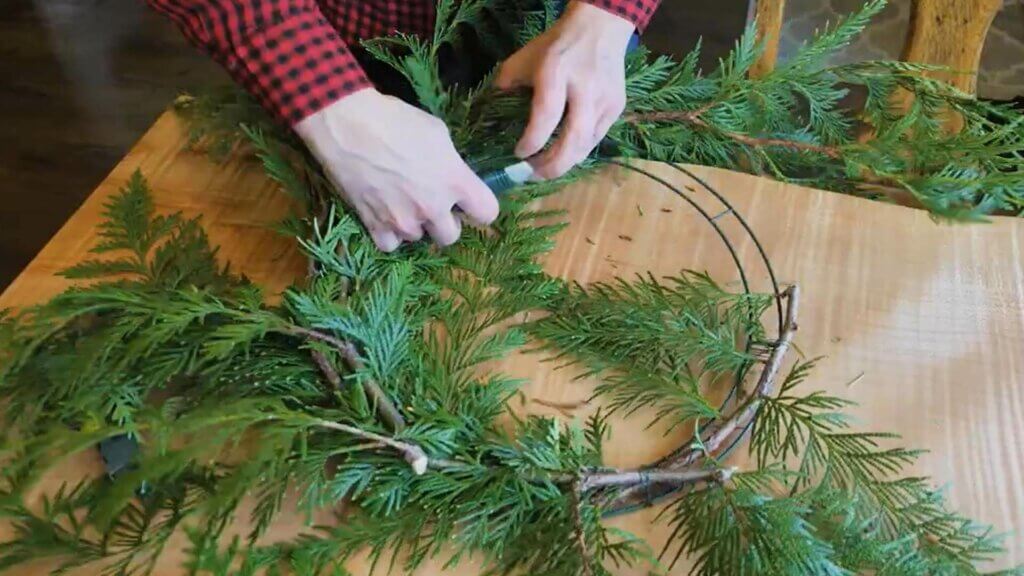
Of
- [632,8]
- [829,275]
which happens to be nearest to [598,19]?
[632,8]

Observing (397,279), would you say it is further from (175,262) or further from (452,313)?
(175,262)

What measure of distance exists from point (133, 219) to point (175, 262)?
6 cm

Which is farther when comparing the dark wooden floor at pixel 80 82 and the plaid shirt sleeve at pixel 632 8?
the dark wooden floor at pixel 80 82

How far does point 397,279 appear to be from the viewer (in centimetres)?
66

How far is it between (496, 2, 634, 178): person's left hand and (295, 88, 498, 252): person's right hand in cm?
7

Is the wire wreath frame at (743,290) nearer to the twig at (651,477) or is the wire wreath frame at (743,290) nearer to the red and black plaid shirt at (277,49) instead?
the twig at (651,477)

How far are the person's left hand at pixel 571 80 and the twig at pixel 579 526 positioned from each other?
27cm

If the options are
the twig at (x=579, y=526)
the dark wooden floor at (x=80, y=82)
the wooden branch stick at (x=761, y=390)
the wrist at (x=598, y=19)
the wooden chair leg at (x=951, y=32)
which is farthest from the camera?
the dark wooden floor at (x=80, y=82)

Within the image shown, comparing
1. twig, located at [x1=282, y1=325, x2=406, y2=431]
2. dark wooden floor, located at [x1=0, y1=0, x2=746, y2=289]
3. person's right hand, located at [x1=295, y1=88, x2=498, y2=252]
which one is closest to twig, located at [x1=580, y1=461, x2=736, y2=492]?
twig, located at [x1=282, y1=325, x2=406, y2=431]

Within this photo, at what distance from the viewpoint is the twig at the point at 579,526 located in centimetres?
51

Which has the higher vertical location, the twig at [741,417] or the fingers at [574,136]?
the fingers at [574,136]

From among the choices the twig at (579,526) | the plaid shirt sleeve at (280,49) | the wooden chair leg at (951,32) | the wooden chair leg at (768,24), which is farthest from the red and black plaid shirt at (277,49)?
the wooden chair leg at (951,32)

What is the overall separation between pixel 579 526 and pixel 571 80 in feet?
1.10

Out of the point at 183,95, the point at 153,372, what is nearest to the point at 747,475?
the point at 153,372
